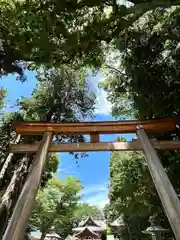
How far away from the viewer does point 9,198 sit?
8.60 metres

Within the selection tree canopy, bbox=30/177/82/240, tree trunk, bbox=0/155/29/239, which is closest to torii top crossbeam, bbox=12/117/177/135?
tree trunk, bbox=0/155/29/239

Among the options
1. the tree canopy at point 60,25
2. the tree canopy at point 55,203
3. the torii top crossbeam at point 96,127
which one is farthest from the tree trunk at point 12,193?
the tree canopy at point 55,203

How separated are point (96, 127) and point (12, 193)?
Result: 538cm

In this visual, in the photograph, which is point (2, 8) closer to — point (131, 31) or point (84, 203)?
point (131, 31)

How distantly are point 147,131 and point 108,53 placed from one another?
7.09 meters

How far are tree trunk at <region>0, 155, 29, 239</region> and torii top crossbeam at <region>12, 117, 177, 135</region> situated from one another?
14.8 ft

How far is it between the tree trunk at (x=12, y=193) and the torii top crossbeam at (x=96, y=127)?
450 cm

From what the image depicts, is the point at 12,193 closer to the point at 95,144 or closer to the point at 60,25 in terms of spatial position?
the point at 95,144

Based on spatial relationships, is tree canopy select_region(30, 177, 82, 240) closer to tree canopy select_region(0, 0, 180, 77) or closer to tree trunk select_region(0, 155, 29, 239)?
tree trunk select_region(0, 155, 29, 239)

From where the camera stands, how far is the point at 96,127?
4680mm

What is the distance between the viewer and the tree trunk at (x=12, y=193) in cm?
808

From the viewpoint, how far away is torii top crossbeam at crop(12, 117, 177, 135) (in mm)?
4551

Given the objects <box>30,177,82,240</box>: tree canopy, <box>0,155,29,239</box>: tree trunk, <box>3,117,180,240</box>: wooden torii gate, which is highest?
<box>30,177,82,240</box>: tree canopy

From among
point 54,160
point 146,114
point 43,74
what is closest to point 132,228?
point 54,160
